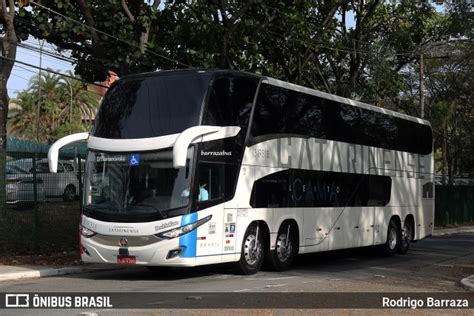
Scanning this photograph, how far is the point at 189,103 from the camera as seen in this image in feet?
41.0

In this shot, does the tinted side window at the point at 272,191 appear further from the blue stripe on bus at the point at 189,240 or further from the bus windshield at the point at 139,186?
the bus windshield at the point at 139,186

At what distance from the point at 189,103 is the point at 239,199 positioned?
90.4 inches

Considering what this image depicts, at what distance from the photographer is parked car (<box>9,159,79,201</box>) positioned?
16234mm

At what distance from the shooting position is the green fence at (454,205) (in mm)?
37531

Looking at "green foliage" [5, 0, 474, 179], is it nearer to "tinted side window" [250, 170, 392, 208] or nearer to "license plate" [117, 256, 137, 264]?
"tinted side window" [250, 170, 392, 208]

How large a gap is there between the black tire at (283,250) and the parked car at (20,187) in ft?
21.2

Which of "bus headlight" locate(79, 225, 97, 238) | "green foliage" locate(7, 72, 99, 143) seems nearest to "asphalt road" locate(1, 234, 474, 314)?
"bus headlight" locate(79, 225, 97, 238)

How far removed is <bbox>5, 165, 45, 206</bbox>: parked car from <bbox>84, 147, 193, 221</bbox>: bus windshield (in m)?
Result: 4.26

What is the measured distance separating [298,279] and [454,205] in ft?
96.2

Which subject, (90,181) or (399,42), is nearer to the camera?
(90,181)

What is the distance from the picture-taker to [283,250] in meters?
14.8

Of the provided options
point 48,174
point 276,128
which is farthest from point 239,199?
point 48,174

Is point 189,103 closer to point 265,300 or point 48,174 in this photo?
point 265,300

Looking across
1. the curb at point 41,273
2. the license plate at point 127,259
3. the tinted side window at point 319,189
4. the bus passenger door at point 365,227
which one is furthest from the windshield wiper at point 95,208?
the bus passenger door at point 365,227
